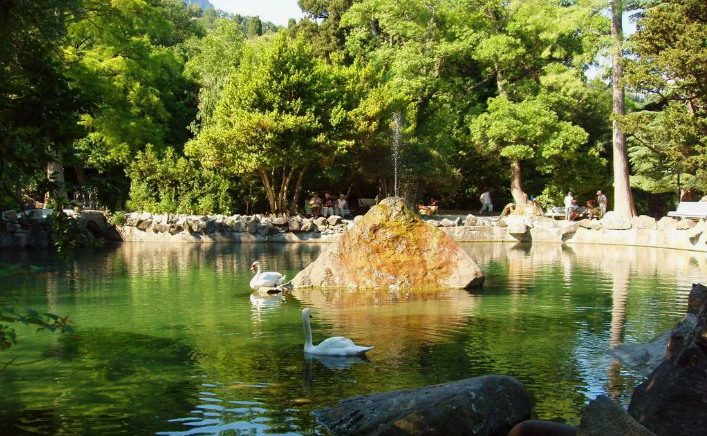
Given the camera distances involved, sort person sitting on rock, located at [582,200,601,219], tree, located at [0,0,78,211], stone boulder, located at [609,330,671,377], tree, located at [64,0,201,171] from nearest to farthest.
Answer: tree, located at [0,0,78,211] → stone boulder, located at [609,330,671,377] → tree, located at [64,0,201,171] → person sitting on rock, located at [582,200,601,219]

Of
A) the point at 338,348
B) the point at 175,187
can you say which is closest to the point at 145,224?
the point at 175,187

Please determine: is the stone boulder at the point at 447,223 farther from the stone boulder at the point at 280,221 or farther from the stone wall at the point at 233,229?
the stone boulder at the point at 280,221

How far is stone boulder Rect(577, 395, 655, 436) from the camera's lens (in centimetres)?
475

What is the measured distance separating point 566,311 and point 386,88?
22.0 metres

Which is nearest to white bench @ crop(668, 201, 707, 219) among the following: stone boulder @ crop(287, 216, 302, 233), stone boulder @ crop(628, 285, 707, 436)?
stone boulder @ crop(287, 216, 302, 233)

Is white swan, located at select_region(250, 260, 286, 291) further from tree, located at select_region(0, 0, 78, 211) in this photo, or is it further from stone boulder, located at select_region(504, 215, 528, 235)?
stone boulder, located at select_region(504, 215, 528, 235)

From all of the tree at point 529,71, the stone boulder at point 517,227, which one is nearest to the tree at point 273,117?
the stone boulder at point 517,227

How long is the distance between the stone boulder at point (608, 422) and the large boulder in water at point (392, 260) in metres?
9.98

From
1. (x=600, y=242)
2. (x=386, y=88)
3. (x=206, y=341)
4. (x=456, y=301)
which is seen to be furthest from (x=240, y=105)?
(x=206, y=341)

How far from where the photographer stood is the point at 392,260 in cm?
1511

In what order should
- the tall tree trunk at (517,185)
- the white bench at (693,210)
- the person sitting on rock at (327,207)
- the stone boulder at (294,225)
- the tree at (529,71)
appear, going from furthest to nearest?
1. the tall tree trunk at (517,185)
2. the person sitting on rock at (327,207)
3. the tree at (529,71)
4. the stone boulder at (294,225)
5. the white bench at (693,210)

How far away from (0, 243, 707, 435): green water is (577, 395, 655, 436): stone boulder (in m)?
1.97

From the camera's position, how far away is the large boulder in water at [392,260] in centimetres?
1492

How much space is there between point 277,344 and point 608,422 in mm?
5895
